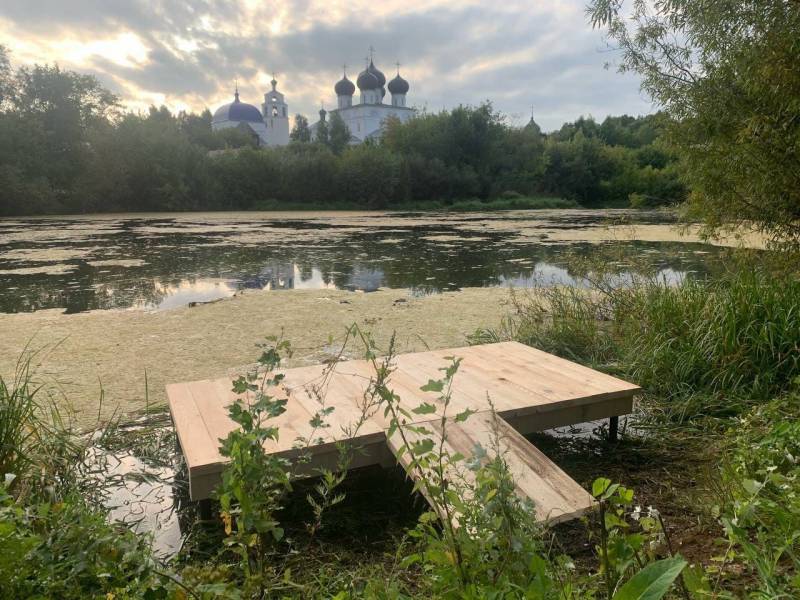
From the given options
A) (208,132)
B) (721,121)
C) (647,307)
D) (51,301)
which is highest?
(208,132)

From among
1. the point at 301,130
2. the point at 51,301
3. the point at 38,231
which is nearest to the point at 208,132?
the point at 301,130

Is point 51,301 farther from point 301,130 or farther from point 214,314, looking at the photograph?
point 301,130

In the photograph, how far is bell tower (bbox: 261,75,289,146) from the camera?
2338 inches

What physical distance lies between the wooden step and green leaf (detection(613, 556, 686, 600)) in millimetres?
652

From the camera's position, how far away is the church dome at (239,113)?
54.2 m

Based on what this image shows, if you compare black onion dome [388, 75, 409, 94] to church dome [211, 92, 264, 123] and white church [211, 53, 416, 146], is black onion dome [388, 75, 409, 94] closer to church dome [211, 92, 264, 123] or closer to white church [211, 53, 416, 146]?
white church [211, 53, 416, 146]

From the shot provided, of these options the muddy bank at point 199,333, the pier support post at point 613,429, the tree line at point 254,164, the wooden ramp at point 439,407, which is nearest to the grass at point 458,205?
the tree line at point 254,164

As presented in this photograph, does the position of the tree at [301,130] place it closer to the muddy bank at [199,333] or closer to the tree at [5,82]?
the tree at [5,82]

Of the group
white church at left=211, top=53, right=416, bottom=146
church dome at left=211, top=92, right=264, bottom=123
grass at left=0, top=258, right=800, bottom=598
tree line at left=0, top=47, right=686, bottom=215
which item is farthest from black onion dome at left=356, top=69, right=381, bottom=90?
grass at left=0, top=258, right=800, bottom=598

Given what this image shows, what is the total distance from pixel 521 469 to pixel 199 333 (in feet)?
9.88

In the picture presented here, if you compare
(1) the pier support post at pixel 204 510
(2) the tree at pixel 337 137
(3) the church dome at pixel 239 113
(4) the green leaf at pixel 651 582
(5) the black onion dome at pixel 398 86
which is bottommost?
(1) the pier support post at pixel 204 510

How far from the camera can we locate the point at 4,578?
91 cm

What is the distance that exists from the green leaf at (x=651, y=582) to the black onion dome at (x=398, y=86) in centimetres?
5648

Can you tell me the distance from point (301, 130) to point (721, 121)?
152 ft
